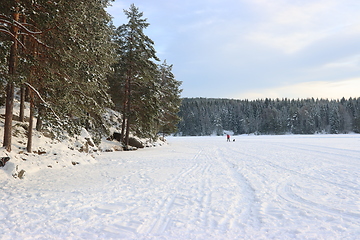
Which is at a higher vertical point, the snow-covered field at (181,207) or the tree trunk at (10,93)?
the tree trunk at (10,93)

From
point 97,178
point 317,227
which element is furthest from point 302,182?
point 97,178

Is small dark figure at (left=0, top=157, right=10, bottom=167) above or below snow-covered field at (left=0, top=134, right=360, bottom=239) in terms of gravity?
above

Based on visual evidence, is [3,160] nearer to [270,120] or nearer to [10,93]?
[10,93]

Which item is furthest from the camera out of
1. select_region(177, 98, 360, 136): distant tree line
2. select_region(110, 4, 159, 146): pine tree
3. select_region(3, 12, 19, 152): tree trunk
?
select_region(177, 98, 360, 136): distant tree line

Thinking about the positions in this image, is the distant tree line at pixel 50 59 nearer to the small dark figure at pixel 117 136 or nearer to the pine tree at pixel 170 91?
the small dark figure at pixel 117 136

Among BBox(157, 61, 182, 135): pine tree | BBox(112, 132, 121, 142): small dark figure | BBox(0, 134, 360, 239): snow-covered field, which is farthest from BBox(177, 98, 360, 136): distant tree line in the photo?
BBox(0, 134, 360, 239): snow-covered field

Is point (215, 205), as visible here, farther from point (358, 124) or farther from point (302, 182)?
point (358, 124)

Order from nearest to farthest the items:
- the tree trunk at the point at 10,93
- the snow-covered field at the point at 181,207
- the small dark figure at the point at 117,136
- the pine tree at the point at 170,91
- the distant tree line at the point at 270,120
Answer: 1. the snow-covered field at the point at 181,207
2. the tree trunk at the point at 10,93
3. the small dark figure at the point at 117,136
4. the pine tree at the point at 170,91
5. the distant tree line at the point at 270,120

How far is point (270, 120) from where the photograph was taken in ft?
332

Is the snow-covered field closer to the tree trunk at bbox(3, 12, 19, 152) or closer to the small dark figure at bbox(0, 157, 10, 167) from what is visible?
the small dark figure at bbox(0, 157, 10, 167)

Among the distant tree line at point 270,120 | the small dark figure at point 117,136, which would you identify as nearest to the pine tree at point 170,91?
the small dark figure at point 117,136

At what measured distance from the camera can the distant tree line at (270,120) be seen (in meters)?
94.9

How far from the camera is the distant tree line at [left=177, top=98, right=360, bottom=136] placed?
9489cm

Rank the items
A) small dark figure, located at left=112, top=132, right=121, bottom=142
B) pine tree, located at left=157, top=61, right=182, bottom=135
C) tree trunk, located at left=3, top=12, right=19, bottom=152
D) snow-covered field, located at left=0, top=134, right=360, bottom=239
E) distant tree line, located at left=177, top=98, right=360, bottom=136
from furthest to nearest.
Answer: distant tree line, located at left=177, top=98, right=360, bottom=136 → pine tree, located at left=157, top=61, right=182, bottom=135 → small dark figure, located at left=112, top=132, right=121, bottom=142 → tree trunk, located at left=3, top=12, right=19, bottom=152 → snow-covered field, located at left=0, top=134, right=360, bottom=239
